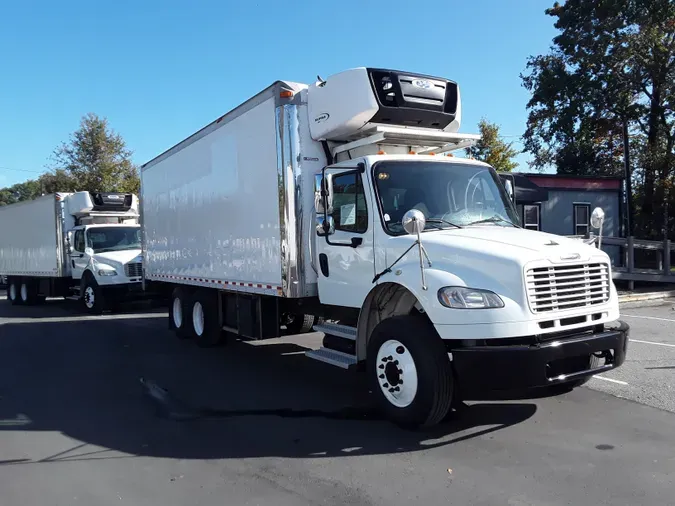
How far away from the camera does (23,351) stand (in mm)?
9789

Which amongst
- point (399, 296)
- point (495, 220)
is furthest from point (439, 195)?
point (399, 296)

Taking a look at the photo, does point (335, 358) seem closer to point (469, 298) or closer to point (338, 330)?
point (338, 330)

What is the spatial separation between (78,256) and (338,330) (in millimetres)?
12036

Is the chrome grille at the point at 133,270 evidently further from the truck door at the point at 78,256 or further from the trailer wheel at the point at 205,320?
the trailer wheel at the point at 205,320

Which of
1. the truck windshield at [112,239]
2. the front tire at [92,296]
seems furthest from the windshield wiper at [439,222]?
the truck windshield at [112,239]

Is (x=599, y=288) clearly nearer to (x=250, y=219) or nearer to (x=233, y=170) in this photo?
(x=250, y=219)

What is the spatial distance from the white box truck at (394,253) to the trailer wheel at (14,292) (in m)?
14.0

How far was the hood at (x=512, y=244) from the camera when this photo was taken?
482cm

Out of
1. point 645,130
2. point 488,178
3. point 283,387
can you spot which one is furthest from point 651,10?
point 283,387

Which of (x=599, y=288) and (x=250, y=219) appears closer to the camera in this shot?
(x=599, y=288)

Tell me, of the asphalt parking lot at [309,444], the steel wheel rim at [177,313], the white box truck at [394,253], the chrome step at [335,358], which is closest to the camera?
the asphalt parking lot at [309,444]

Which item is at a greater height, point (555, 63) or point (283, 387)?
point (555, 63)

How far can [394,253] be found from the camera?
5.47 m

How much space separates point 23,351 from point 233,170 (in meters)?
5.09
